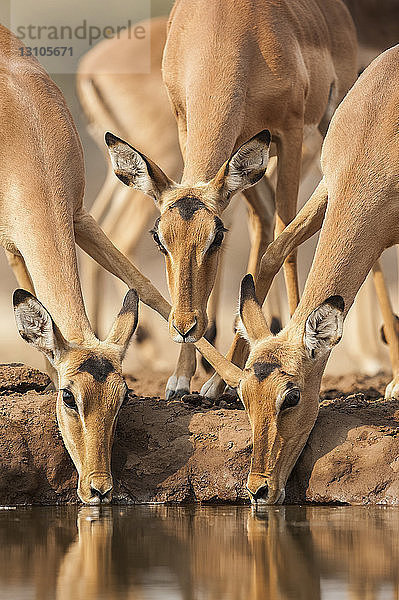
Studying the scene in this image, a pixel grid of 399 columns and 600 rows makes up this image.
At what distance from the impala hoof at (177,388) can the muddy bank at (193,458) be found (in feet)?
6.60

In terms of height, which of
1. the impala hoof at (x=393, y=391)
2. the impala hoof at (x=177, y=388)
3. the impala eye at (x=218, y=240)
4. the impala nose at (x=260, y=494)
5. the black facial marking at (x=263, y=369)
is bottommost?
the impala nose at (x=260, y=494)

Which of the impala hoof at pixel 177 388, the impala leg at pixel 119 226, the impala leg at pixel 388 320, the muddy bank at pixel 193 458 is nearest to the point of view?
the muddy bank at pixel 193 458

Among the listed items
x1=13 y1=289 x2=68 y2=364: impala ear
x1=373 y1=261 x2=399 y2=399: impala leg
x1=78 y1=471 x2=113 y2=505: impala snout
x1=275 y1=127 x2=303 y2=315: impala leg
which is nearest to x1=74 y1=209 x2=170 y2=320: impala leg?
x1=275 y1=127 x2=303 y2=315: impala leg

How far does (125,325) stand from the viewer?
1019cm

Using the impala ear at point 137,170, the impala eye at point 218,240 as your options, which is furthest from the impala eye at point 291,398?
the impala ear at point 137,170

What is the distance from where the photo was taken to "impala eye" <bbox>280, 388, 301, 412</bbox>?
9.37 meters

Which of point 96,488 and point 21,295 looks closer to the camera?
point 96,488

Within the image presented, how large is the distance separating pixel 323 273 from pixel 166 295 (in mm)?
11700

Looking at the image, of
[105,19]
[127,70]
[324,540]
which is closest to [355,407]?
[324,540]

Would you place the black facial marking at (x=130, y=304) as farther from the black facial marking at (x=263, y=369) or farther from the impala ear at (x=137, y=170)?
the impala ear at (x=137, y=170)

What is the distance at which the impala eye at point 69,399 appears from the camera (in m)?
9.54

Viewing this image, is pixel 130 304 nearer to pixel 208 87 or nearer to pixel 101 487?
pixel 101 487

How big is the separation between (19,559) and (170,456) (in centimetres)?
311

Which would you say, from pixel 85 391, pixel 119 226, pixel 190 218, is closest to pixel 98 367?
pixel 85 391
